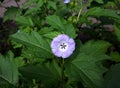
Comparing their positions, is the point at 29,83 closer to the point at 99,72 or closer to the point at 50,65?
the point at 50,65

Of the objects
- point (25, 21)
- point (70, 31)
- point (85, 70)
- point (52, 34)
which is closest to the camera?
point (85, 70)

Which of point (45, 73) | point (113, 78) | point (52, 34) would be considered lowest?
point (113, 78)

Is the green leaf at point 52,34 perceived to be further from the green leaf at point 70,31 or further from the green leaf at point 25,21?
the green leaf at point 25,21

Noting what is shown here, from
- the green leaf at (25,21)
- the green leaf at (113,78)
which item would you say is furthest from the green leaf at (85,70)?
the green leaf at (25,21)

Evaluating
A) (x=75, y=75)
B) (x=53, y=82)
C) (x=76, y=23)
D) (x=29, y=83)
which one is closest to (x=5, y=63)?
(x=29, y=83)

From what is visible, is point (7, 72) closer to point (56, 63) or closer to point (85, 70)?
point (56, 63)

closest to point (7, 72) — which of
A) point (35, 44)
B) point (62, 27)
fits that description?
point (35, 44)

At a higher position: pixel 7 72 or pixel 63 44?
pixel 63 44

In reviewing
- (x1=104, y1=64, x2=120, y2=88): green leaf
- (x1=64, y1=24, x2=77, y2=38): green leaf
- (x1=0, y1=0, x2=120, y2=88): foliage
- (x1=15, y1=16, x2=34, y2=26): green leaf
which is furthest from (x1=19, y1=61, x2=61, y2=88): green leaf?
(x1=15, y1=16, x2=34, y2=26): green leaf
